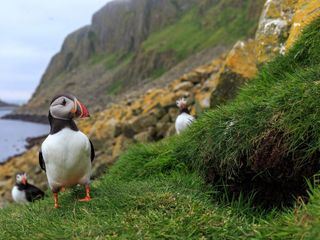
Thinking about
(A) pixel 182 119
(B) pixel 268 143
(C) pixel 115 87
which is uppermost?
(B) pixel 268 143

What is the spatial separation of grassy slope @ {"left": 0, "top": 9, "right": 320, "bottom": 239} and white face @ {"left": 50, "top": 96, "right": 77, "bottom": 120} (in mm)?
960

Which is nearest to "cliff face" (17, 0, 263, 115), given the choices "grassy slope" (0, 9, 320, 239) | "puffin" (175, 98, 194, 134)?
"puffin" (175, 98, 194, 134)

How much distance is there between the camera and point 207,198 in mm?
5402

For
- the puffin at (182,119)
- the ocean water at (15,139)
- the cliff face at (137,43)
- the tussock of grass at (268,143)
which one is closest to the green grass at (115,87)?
the cliff face at (137,43)

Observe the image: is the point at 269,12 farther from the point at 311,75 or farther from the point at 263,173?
the point at 263,173

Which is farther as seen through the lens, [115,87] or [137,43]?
[137,43]

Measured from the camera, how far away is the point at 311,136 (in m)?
4.86

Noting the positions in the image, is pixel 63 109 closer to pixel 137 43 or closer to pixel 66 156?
pixel 66 156

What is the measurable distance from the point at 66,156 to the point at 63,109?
0.52 m

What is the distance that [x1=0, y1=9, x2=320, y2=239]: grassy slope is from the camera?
4.21 metres

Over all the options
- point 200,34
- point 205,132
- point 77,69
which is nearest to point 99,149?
point 205,132

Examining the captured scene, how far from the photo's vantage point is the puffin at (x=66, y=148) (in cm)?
539

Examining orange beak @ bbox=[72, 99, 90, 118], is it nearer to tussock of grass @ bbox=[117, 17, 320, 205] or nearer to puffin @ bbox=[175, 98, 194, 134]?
tussock of grass @ bbox=[117, 17, 320, 205]

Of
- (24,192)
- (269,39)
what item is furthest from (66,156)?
(24,192)
